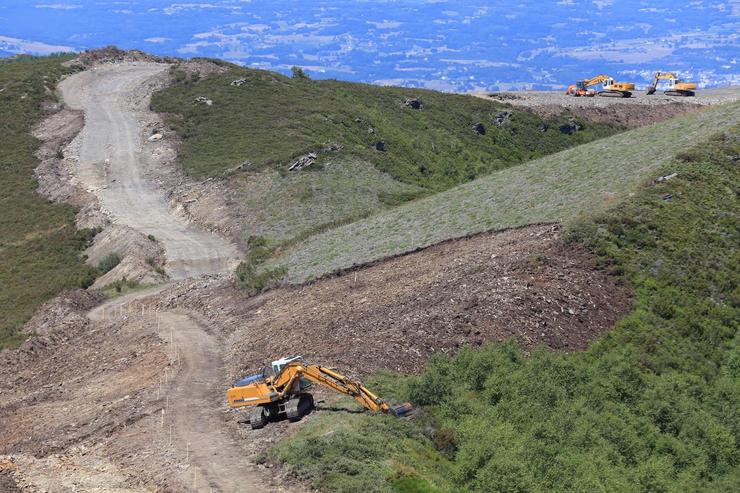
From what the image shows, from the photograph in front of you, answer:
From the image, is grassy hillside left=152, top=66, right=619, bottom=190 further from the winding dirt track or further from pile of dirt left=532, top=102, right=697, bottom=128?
the winding dirt track

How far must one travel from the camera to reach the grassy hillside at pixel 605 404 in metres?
23.1

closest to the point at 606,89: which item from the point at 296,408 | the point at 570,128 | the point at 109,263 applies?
the point at 570,128

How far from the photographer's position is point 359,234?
4919 cm

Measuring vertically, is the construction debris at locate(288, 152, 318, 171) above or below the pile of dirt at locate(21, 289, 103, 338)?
above

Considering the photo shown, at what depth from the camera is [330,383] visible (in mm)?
26562

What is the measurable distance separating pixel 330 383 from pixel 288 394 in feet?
3.88

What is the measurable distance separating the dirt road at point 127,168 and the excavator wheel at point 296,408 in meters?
26.8

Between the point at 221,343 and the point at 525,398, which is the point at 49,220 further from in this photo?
the point at 525,398

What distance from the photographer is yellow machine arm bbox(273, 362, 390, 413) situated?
2641cm

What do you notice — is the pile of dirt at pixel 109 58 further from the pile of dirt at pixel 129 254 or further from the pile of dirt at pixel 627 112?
the pile of dirt at pixel 129 254

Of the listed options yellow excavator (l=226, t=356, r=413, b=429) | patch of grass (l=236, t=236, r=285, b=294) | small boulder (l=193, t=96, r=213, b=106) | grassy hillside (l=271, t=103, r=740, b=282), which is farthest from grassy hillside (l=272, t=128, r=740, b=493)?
small boulder (l=193, t=96, r=213, b=106)

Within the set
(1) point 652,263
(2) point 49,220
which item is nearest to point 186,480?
(1) point 652,263

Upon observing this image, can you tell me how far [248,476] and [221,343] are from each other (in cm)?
1428

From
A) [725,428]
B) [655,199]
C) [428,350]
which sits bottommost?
[725,428]
